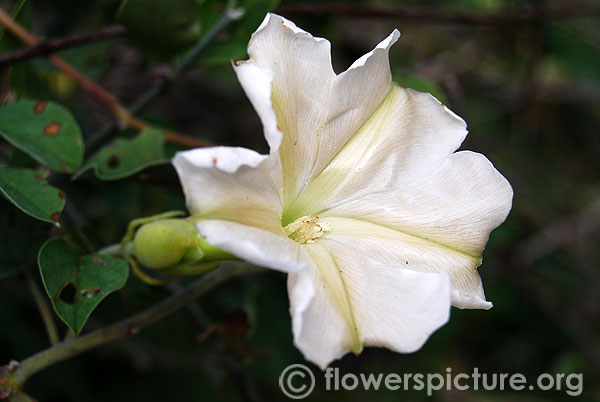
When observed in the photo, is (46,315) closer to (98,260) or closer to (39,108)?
(98,260)

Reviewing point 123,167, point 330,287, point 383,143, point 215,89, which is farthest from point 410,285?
point 215,89

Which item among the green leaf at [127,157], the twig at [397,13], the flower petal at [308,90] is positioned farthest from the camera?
the twig at [397,13]

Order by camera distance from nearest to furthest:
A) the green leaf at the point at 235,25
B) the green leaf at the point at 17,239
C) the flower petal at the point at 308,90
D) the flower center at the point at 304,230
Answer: the flower petal at the point at 308,90 → the flower center at the point at 304,230 → the green leaf at the point at 17,239 → the green leaf at the point at 235,25

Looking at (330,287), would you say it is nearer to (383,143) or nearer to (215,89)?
(383,143)

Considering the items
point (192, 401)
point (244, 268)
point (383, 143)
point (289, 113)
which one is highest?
point (289, 113)

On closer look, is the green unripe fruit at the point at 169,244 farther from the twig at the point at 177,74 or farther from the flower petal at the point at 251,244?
the twig at the point at 177,74

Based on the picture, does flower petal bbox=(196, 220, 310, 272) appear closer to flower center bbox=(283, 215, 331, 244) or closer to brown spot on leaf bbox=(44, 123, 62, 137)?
flower center bbox=(283, 215, 331, 244)

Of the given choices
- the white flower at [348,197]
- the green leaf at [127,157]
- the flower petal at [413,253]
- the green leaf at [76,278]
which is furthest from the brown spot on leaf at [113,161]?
the flower petal at [413,253]
